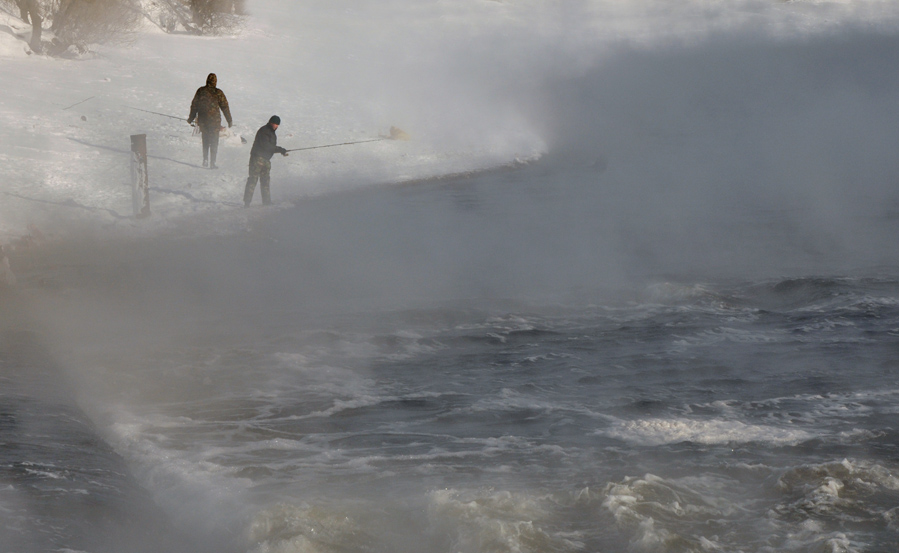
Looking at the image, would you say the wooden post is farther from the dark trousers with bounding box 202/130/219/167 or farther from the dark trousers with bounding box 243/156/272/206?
the dark trousers with bounding box 202/130/219/167

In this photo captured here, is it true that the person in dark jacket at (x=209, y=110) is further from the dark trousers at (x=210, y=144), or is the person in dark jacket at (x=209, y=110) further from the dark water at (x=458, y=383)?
the dark water at (x=458, y=383)

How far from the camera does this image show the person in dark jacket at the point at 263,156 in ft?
51.2

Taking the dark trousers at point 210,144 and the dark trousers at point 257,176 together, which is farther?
the dark trousers at point 210,144

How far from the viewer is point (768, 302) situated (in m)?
11.5

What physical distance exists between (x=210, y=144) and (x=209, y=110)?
72cm

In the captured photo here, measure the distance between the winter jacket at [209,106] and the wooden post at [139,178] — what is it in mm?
2810

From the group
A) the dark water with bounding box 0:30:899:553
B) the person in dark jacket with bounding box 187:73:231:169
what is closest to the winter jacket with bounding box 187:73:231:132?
the person in dark jacket with bounding box 187:73:231:169

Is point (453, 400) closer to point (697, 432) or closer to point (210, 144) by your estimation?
point (697, 432)

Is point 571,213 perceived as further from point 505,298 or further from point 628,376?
point 628,376

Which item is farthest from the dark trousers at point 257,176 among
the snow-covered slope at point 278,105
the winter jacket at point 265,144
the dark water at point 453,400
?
the dark water at point 453,400

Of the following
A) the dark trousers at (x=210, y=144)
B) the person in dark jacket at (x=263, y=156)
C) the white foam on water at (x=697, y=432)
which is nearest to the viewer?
the white foam on water at (x=697, y=432)

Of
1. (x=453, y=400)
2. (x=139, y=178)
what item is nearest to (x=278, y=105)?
(x=139, y=178)

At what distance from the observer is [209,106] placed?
1766cm

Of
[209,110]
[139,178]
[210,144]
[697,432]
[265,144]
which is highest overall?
[209,110]
